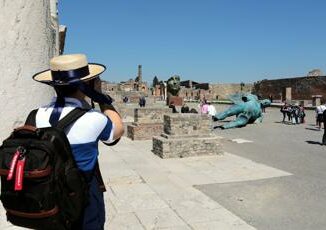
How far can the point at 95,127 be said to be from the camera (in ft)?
7.43

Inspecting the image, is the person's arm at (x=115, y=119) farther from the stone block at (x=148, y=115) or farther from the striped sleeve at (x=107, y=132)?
the stone block at (x=148, y=115)

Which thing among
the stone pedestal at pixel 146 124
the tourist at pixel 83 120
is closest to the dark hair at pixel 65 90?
the tourist at pixel 83 120

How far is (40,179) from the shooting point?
1939mm

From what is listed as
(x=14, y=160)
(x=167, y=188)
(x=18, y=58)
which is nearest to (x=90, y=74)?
(x=18, y=58)

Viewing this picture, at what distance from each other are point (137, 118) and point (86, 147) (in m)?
14.5

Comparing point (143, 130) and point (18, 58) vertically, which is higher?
point (18, 58)

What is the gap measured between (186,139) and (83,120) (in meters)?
9.82

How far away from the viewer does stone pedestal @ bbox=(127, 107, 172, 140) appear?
1627cm

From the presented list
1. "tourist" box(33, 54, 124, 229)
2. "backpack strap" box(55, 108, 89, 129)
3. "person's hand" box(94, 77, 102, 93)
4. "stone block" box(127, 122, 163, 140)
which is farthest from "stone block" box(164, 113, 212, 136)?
"backpack strap" box(55, 108, 89, 129)

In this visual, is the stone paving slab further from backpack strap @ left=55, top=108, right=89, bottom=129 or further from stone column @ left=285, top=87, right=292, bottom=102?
stone column @ left=285, top=87, right=292, bottom=102

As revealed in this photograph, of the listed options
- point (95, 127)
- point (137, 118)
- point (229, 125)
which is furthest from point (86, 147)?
point (229, 125)

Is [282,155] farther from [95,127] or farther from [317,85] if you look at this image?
[317,85]

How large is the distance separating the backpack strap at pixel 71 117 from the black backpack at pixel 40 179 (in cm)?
9

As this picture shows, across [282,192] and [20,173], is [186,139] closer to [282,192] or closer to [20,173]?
[282,192]
